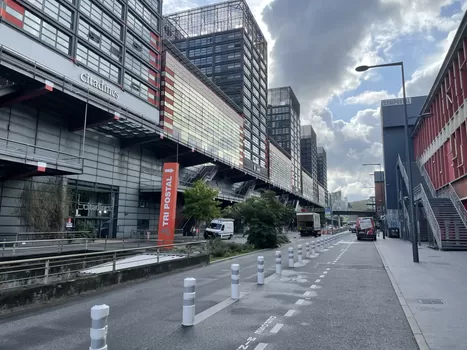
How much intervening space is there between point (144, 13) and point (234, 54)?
2284 inches

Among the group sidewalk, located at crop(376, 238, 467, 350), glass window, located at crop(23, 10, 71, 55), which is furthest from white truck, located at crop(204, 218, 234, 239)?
sidewalk, located at crop(376, 238, 467, 350)

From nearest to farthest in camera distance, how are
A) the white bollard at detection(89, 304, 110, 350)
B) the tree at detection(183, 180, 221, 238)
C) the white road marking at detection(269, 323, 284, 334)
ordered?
the white bollard at detection(89, 304, 110, 350) < the white road marking at detection(269, 323, 284, 334) < the tree at detection(183, 180, 221, 238)

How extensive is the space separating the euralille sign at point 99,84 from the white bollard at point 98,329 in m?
32.7

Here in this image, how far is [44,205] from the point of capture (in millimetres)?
26547

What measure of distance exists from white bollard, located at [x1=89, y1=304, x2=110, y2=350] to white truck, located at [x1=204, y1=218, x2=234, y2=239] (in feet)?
122

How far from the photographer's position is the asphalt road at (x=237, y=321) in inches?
219

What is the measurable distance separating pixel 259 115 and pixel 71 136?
80.7 metres

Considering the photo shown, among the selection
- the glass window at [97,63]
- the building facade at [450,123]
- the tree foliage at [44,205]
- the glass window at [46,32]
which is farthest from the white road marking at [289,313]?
the glass window at [97,63]

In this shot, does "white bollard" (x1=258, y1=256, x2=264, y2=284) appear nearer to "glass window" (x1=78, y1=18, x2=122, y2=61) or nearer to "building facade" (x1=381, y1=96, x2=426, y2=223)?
"glass window" (x1=78, y1=18, x2=122, y2=61)

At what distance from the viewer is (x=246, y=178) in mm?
72125

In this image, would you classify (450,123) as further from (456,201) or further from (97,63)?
(97,63)

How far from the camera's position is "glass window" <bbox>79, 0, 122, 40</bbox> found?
33719 mm

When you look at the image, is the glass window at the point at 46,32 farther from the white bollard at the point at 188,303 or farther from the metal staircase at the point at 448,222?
the metal staircase at the point at 448,222

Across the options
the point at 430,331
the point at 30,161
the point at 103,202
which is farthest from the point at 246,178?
the point at 430,331
